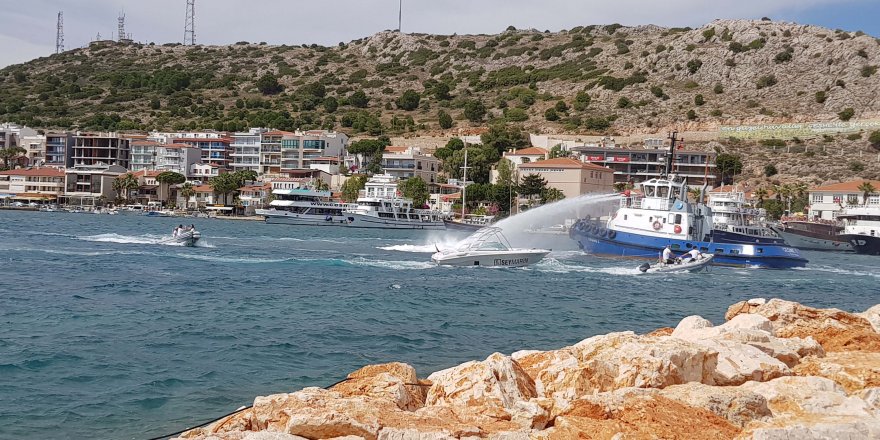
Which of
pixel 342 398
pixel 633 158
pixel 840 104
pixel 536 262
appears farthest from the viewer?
pixel 840 104

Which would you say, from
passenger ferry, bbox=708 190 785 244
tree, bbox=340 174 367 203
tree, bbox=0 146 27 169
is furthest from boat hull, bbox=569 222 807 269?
tree, bbox=0 146 27 169

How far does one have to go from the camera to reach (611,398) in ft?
31.3

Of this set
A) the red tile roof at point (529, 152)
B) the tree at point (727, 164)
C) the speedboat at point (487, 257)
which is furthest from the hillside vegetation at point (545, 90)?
the speedboat at point (487, 257)

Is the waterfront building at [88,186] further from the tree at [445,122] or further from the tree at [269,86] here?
the tree at [269,86]

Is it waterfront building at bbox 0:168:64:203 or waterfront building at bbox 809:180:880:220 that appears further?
waterfront building at bbox 0:168:64:203

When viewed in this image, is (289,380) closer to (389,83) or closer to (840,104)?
(840,104)

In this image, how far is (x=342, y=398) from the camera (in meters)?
10.5

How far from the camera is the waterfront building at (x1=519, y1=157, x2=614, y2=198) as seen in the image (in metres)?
107

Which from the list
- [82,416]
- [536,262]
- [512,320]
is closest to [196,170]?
[536,262]

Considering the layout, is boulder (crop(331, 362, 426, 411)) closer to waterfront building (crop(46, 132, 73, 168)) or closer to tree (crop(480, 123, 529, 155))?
tree (crop(480, 123, 529, 155))

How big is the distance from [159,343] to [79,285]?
12.7 meters

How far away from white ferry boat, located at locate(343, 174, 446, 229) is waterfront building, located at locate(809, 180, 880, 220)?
4491 cm

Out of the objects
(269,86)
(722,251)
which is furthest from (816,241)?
(269,86)

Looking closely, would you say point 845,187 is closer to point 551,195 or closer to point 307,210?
point 551,195
